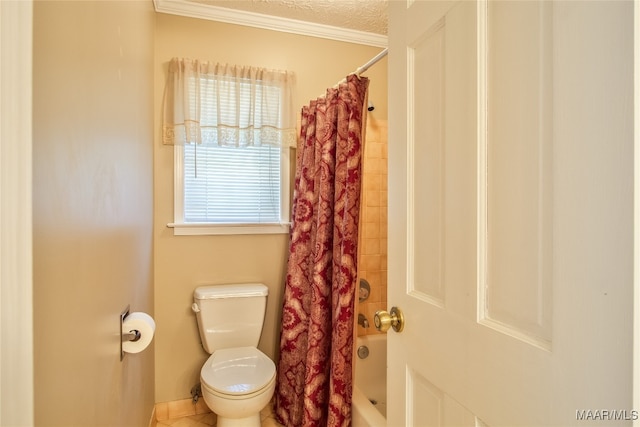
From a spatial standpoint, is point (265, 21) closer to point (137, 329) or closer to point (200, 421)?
point (137, 329)

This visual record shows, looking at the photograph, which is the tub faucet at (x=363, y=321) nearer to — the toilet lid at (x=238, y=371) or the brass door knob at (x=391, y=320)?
the toilet lid at (x=238, y=371)

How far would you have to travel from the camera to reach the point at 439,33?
2.63ft

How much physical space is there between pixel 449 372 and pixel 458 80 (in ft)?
2.07

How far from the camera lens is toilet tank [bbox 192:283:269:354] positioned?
6.72 ft

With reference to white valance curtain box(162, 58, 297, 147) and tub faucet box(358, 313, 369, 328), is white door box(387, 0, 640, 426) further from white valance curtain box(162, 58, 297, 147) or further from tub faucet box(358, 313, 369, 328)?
white valance curtain box(162, 58, 297, 147)

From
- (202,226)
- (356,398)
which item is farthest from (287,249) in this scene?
(356,398)

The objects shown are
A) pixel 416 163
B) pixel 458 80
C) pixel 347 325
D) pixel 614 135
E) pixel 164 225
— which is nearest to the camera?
pixel 614 135

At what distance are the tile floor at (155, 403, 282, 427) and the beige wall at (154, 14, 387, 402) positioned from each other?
0.42 ft

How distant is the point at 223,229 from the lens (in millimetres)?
2197

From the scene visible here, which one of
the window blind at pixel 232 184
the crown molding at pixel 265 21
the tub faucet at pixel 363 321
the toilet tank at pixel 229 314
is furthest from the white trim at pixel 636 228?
the crown molding at pixel 265 21
